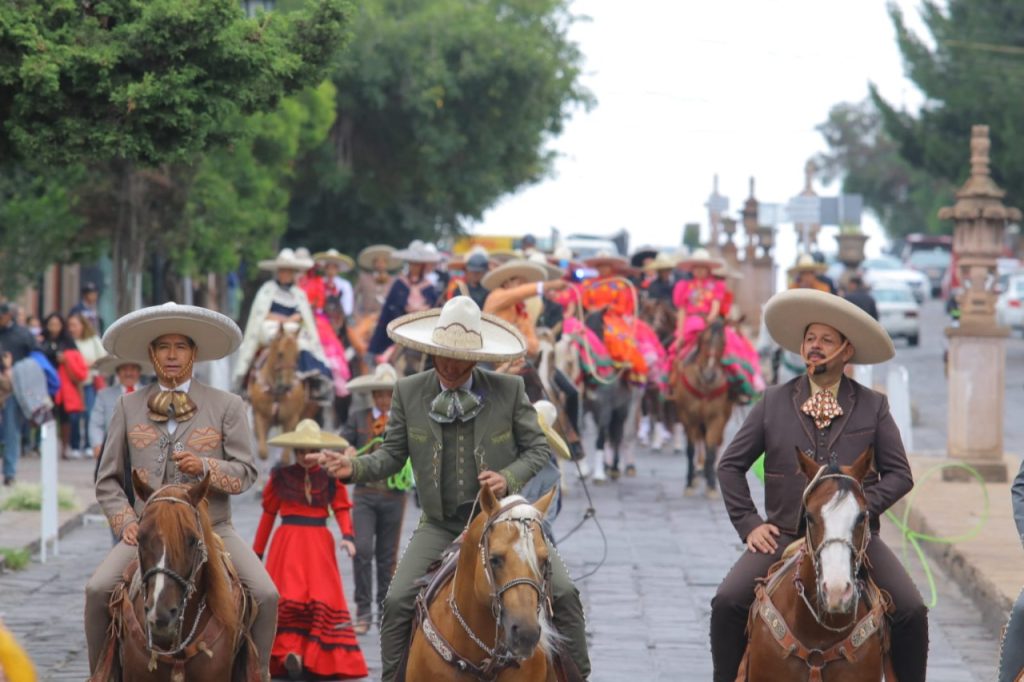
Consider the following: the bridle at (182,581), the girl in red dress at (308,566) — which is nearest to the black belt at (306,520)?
the girl in red dress at (308,566)

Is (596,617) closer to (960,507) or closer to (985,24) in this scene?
(960,507)

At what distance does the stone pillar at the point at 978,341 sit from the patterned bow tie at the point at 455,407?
12507 millimetres

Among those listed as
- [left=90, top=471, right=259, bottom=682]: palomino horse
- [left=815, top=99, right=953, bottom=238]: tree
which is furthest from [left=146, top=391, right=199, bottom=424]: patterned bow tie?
[left=815, top=99, right=953, bottom=238]: tree

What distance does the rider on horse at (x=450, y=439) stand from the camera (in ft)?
27.0

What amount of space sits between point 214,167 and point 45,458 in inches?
591

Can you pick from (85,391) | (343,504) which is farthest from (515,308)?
(85,391)

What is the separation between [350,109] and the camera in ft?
154

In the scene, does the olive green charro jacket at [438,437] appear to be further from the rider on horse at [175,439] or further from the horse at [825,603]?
the horse at [825,603]

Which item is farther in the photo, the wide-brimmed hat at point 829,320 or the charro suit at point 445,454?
the charro suit at point 445,454

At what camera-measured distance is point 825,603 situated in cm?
717

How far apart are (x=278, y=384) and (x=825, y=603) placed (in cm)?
1342

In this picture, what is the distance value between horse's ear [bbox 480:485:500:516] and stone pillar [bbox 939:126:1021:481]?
44.2 feet

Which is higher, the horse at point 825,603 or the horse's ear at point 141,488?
the horse's ear at point 141,488

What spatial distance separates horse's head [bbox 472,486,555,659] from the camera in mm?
6852
